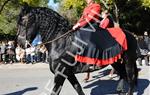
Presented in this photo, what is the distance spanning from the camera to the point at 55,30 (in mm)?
9828

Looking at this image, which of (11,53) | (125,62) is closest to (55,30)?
(125,62)

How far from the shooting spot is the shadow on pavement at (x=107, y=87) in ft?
40.1

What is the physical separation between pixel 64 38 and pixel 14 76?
8.05m

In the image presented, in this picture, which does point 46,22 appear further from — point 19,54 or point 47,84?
point 19,54

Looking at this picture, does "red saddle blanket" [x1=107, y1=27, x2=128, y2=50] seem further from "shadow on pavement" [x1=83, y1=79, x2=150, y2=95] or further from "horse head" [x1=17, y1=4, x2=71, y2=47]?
"shadow on pavement" [x1=83, y1=79, x2=150, y2=95]

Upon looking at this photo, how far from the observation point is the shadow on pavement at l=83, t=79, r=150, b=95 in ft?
40.1

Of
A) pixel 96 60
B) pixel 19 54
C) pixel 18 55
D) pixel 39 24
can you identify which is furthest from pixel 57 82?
pixel 18 55

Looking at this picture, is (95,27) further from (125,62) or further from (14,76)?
(14,76)

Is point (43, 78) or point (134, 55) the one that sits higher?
point (134, 55)

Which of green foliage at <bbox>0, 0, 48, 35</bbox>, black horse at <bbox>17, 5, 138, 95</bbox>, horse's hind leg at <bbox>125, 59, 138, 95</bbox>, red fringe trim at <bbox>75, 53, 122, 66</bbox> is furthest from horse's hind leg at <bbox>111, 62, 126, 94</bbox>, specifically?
green foliage at <bbox>0, 0, 48, 35</bbox>

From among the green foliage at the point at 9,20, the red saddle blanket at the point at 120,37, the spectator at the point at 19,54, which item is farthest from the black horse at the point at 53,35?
the green foliage at the point at 9,20

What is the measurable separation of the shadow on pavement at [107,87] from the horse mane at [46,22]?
2960 millimetres

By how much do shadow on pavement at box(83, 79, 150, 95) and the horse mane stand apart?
2960 mm

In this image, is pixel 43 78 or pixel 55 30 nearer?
pixel 55 30
